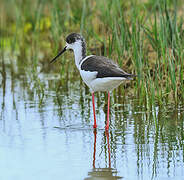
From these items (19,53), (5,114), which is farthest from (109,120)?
(19,53)

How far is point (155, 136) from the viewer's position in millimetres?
4746

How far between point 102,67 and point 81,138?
71 cm

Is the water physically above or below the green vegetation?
below

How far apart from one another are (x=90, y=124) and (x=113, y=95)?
108 cm

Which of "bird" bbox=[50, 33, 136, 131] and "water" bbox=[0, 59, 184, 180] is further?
"bird" bbox=[50, 33, 136, 131]

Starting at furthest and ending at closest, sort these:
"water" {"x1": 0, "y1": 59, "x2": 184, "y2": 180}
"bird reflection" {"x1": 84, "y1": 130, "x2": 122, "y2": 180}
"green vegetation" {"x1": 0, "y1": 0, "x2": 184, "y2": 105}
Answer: "green vegetation" {"x1": 0, "y1": 0, "x2": 184, "y2": 105}
"water" {"x1": 0, "y1": 59, "x2": 184, "y2": 180}
"bird reflection" {"x1": 84, "y1": 130, "x2": 122, "y2": 180}

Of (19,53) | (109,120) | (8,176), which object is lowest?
(8,176)

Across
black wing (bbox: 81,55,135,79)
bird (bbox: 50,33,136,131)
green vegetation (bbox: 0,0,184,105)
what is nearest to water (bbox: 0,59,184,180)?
green vegetation (bbox: 0,0,184,105)

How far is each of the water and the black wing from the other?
49 cm

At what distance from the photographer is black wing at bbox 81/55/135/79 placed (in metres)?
4.83

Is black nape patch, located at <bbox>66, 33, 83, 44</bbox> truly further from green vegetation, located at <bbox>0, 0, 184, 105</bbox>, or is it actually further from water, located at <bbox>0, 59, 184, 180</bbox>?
water, located at <bbox>0, 59, 184, 180</bbox>

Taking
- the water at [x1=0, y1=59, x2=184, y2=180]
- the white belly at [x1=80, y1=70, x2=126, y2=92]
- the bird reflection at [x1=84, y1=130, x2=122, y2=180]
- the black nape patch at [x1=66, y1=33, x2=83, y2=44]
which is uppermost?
the black nape patch at [x1=66, y1=33, x2=83, y2=44]

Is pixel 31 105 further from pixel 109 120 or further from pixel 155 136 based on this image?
pixel 155 136

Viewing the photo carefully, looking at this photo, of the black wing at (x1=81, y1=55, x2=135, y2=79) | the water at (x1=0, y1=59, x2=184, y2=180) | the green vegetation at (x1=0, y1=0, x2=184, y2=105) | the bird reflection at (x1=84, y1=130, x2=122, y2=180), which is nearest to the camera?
the bird reflection at (x1=84, y1=130, x2=122, y2=180)
